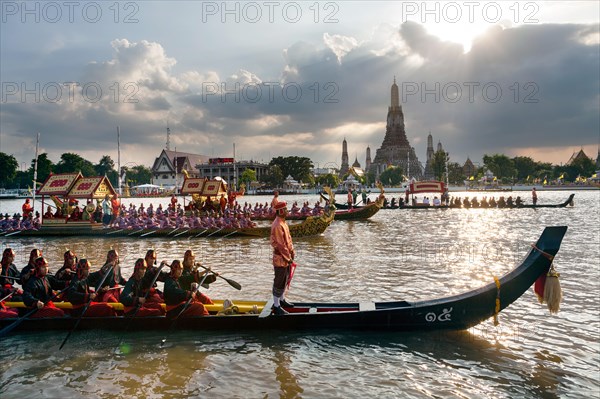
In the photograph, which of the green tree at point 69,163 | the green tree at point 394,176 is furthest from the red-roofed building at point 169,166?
the green tree at point 394,176

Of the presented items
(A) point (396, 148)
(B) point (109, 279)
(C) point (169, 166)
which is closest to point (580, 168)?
(A) point (396, 148)

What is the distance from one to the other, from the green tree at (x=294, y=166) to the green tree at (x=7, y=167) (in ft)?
204

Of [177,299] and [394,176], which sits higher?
[394,176]

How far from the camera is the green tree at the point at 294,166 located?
388ft

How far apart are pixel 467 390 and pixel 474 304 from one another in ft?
5.69

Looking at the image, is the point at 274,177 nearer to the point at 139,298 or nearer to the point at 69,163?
the point at 69,163

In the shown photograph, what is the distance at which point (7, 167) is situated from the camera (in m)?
101

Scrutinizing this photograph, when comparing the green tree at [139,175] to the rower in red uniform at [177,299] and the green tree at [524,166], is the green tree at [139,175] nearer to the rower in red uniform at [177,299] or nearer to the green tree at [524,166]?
the green tree at [524,166]

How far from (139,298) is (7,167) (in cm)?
11364

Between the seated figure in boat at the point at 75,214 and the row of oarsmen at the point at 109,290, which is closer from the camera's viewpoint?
the row of oarsmen at the point at 109,290

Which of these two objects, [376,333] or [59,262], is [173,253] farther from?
[376,333]

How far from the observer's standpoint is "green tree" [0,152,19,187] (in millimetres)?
99688

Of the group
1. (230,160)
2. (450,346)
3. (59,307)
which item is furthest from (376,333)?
(230,160)

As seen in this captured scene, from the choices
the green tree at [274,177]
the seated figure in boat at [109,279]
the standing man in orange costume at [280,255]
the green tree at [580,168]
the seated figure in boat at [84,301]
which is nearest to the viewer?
the standing man in orange costume at [280,255]
